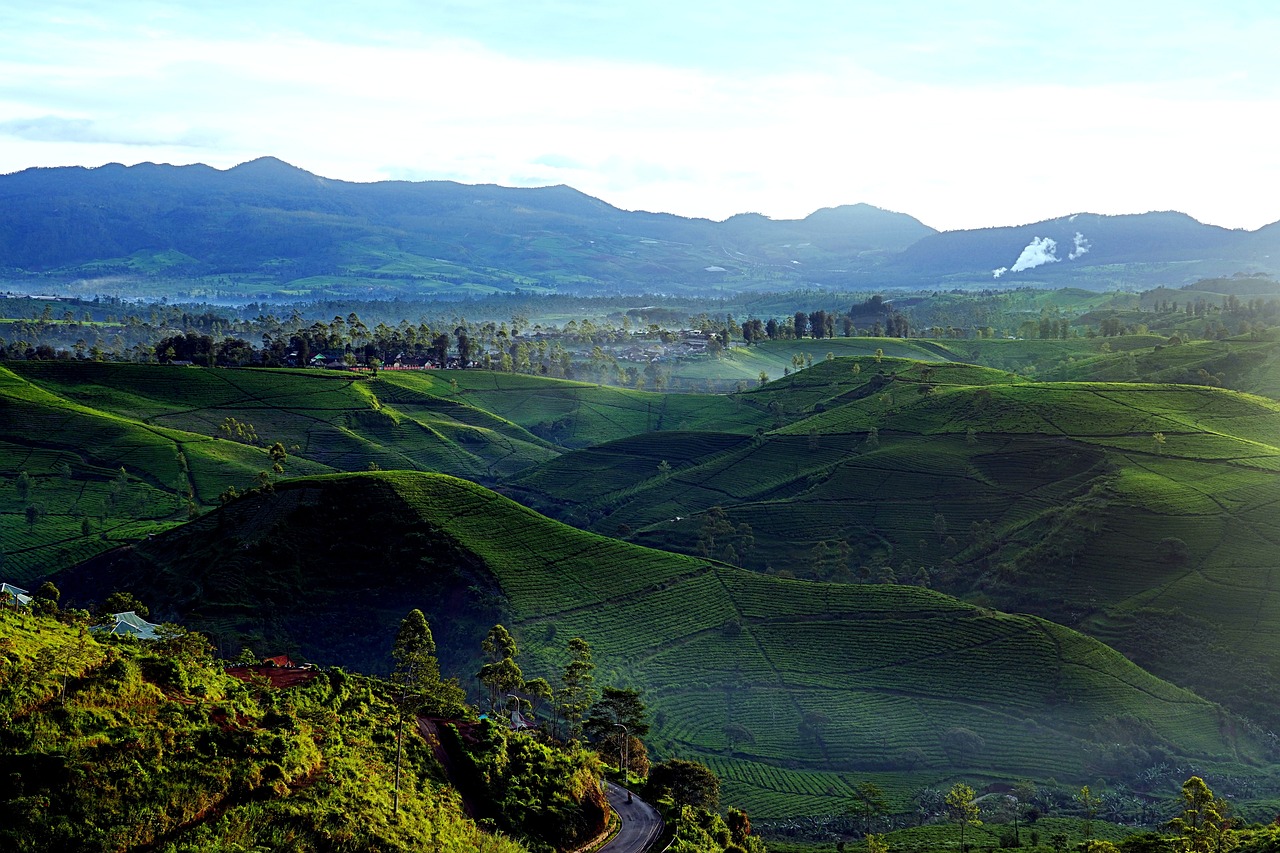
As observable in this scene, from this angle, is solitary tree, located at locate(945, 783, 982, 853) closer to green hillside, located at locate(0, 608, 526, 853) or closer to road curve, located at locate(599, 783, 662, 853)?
road curve, located at locate(599, 783, 662, 853)

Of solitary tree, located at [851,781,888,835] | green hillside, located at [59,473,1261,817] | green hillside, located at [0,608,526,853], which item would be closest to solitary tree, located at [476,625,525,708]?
green hillside, located at [59,473,1261,817]

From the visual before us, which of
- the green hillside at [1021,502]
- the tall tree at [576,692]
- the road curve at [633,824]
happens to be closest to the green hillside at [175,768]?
the road curve at [633,824]

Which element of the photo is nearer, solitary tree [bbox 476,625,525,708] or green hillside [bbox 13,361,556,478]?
solitary tree [bbox 476,625,525,708]

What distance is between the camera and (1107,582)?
12006cm

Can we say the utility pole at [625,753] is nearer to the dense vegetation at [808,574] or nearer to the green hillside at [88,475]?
the dense vegetation at [808,574]

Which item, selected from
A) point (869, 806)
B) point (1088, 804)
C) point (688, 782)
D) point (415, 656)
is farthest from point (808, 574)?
point (415, 656)

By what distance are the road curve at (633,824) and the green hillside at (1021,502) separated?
73177 mm

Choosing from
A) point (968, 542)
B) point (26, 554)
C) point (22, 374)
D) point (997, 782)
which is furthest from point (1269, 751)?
point (22, 374)

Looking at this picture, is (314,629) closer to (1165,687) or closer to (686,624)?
(686,624)

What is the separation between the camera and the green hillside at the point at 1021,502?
113688mm

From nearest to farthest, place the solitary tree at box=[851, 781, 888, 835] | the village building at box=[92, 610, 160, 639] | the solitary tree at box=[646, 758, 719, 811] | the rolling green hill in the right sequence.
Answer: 1. the solitary tree at box=[646, 758, 719, 811]
2. the village building at box=[92, 610, 160, 639]
3. the solitary tree at box=[851, 781, 888, 835]
4. the rolling green hill

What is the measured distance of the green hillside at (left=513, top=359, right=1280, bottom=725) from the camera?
113688mm

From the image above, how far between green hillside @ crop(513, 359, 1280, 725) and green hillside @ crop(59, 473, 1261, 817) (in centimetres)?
1358

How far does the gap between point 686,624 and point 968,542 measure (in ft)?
144
